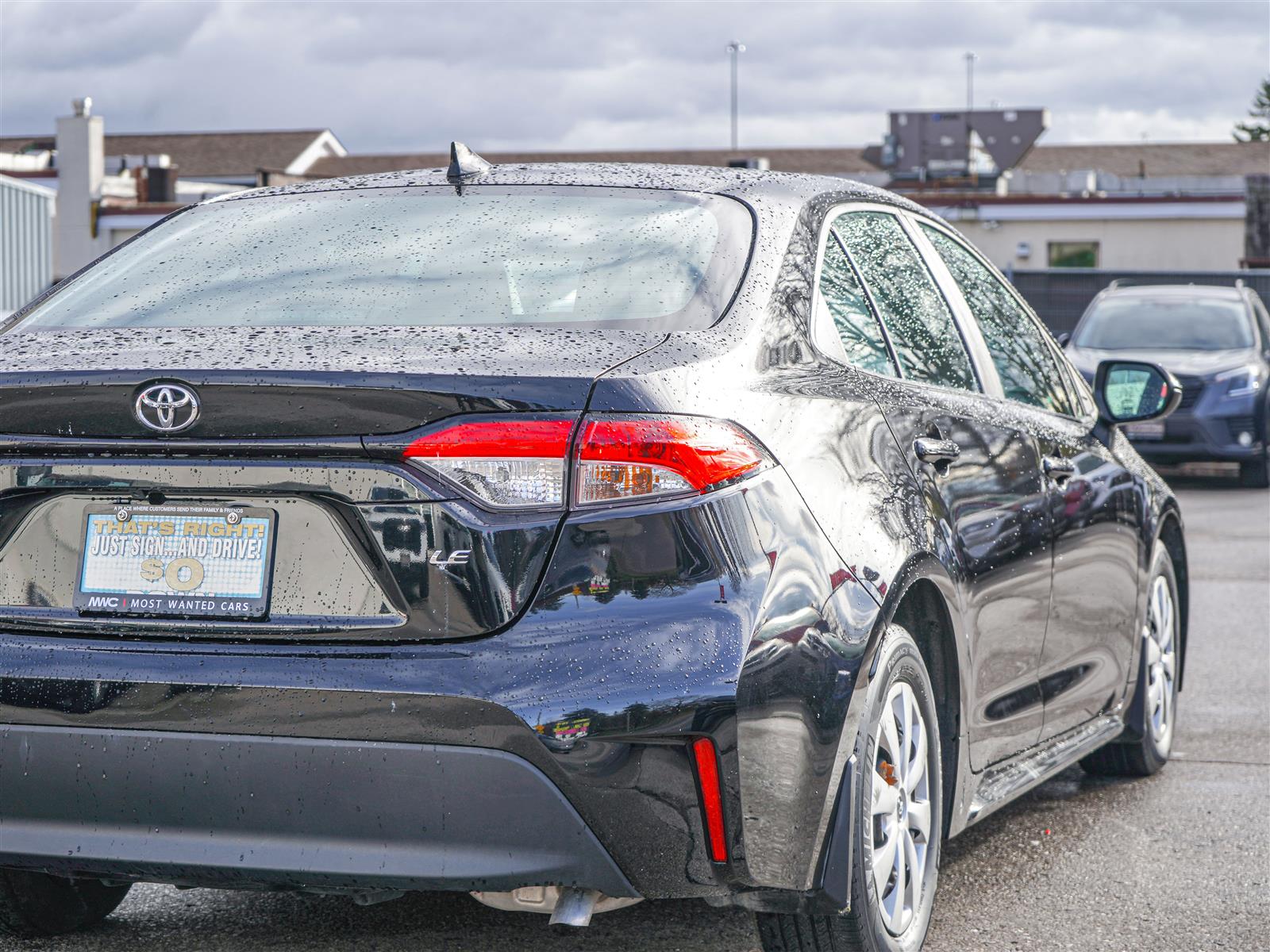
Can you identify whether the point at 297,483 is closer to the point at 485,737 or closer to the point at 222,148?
the point at 485,737

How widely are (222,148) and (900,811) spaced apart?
5984cm

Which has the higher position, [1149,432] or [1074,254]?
[1074,254]

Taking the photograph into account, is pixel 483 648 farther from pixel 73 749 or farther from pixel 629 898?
pixel 73 749

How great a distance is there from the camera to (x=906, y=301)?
405 centimetres

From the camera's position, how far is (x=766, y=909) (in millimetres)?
2926

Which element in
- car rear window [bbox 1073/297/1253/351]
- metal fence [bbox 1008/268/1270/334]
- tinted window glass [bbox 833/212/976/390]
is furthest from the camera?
metal fence [bbox 1008/268/1270/334]

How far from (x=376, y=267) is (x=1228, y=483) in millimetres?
14417

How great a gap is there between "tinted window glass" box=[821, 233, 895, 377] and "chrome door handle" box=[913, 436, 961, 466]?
0.17 m

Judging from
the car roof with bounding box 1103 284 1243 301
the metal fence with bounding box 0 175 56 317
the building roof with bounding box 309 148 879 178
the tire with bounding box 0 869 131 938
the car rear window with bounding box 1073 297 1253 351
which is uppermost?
the building roof with bounding box 309 148 879 178

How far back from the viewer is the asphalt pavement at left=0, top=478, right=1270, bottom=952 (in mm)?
3732

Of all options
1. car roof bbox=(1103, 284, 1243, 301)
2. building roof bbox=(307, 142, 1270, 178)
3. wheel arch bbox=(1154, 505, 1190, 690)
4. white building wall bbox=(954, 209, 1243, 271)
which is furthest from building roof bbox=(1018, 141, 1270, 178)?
wheel arch bbox=(1154, 505, 1190, 690)

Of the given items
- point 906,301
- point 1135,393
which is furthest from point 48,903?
point 1135,393

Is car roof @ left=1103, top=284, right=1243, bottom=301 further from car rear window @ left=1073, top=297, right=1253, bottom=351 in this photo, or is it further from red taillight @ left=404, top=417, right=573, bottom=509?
red taillight @ left=404, top=417, right=573, bottom=509

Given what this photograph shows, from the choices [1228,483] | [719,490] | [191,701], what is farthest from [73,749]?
[1228,483]
